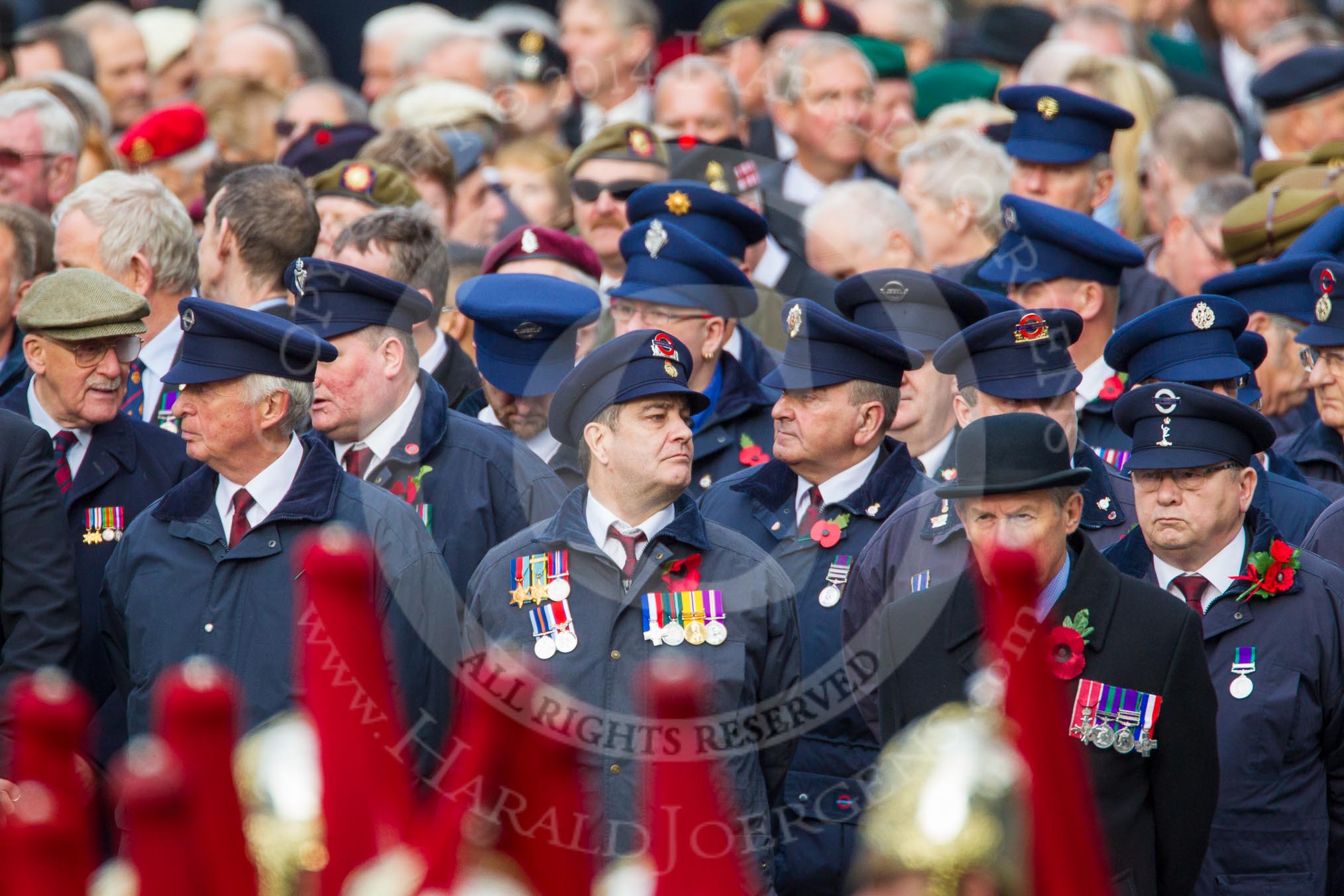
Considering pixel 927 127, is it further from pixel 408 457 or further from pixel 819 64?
pixel 408 457

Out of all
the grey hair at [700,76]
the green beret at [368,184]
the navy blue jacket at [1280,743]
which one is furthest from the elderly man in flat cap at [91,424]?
the grey hair at [700,76]

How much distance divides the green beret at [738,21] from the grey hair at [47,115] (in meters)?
4.52

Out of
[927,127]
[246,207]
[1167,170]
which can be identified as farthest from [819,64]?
[246,207]

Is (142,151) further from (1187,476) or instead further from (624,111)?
(1187,476)

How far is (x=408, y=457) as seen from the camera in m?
5.90

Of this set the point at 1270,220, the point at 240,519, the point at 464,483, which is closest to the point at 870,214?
the point at 1270,220

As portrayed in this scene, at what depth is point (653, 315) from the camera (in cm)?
670

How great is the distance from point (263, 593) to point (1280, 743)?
2815 mm

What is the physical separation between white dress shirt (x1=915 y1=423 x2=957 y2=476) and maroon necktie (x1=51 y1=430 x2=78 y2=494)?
287 centimetres

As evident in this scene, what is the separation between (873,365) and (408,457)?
1520 mm

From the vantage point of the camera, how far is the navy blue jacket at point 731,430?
6.57 meters

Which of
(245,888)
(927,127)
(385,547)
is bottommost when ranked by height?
(385,547)

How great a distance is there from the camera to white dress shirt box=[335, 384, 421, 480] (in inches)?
235

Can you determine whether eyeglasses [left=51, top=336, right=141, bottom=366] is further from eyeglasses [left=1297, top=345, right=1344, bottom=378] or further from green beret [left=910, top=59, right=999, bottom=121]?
green beret [left=910, top=59, right=999, bottom=121]
